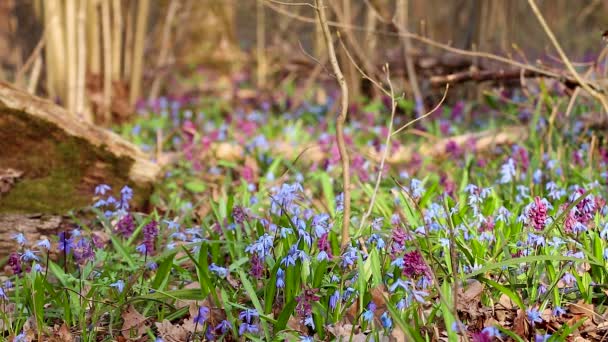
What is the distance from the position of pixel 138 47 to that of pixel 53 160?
2.63 meters

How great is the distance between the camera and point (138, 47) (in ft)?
19.6

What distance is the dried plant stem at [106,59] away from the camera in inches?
221

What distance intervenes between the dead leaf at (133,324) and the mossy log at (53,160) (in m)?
1.22

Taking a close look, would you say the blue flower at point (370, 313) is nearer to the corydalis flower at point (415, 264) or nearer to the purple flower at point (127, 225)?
the corydalis flower at point (415, 264)

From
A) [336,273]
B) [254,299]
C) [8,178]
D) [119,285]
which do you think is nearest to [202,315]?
[254,299]

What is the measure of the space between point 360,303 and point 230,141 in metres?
3.13

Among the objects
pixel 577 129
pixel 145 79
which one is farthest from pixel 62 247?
pixel 145 79

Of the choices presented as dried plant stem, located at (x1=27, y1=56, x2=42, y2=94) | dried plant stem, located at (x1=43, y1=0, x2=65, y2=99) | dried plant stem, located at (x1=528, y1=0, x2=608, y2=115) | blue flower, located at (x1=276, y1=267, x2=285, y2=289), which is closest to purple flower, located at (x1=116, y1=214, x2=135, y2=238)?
blue flower, located at (x1=276, y1=267, x2=285, y2=289)

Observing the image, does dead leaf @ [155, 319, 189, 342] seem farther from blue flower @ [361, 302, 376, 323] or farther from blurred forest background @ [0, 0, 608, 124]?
blurred forest background @ [0, 0, 608, 124]

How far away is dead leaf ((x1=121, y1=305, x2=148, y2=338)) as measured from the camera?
2.25 metres

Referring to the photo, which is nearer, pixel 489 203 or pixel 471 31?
pixel 489 203

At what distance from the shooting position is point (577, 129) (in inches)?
170

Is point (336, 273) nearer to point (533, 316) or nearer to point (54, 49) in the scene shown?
point (533, 316)

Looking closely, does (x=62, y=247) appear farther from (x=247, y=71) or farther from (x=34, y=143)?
(x=247, y=71)
